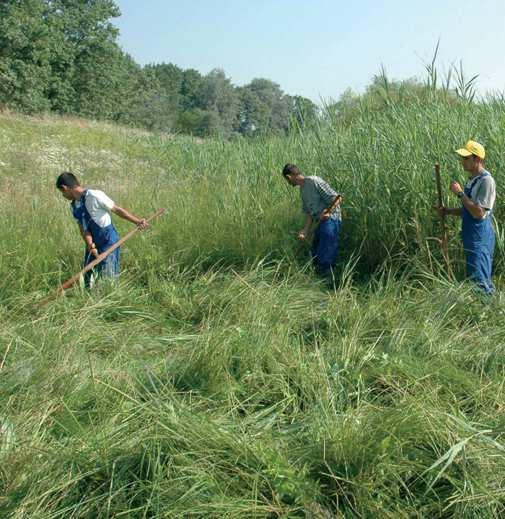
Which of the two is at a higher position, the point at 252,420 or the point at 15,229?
the point at 15,229

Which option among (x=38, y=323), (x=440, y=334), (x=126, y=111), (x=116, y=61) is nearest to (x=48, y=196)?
(x=38, y=323)

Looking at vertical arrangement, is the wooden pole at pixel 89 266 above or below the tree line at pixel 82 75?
below

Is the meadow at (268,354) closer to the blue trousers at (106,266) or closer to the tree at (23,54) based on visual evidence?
the blue trousers at (106,266)

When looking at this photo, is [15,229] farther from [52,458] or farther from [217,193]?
[52,458]

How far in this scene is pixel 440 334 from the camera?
3.46 metres

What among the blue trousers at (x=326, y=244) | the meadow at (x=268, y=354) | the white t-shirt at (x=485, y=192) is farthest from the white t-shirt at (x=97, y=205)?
the white t-shirt at (x=485, y=192)

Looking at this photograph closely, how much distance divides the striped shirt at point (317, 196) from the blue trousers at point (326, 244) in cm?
9

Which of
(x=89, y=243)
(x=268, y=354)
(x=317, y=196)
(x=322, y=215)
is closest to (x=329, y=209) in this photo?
(x=322, y=215)

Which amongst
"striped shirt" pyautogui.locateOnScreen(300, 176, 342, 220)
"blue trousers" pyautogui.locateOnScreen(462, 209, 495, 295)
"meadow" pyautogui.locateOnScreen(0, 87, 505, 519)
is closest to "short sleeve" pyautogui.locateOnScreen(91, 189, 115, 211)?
"meadow" pyautogui.locateOnScreen(0, 87, 505, 519)

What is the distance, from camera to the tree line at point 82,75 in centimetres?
2278

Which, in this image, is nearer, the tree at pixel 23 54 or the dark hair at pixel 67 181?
the dark hair at pixel 67 181

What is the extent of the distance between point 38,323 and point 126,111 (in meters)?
32.2

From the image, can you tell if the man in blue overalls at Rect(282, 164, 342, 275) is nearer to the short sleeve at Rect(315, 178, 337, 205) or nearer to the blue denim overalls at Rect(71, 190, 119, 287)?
the short sleeve at Rect(315, 178, 337, 205)

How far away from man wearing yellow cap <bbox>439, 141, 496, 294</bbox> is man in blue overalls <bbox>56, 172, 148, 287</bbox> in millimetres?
2584
